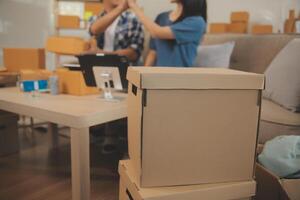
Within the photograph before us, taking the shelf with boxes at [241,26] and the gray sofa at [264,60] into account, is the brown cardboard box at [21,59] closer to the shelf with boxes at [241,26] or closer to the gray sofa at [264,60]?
the gray sofa at [264,60]

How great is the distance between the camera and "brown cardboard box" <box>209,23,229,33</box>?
2445mm

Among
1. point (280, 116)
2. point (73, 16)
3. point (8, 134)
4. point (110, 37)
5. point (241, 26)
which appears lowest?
point (8, 134)

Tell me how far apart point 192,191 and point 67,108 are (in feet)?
1.96

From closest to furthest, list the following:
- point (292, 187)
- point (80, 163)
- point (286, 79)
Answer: point (292, 187) → point (80, 163) → point (286, 79)

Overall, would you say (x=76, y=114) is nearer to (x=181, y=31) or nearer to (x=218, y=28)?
(x=181, y=31)

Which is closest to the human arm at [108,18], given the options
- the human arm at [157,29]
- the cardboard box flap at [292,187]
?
the human arm at [157,29]

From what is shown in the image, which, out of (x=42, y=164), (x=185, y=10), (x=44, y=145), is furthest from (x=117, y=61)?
(x=44, y=145)

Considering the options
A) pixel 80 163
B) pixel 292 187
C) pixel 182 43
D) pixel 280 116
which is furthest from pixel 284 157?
pixel 182 43

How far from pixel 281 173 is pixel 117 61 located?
75 centimetres

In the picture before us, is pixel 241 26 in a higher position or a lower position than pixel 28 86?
higher

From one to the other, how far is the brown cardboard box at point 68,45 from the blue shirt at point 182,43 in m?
0.47

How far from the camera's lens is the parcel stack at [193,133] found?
82cm

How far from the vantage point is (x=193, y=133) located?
2.81ft

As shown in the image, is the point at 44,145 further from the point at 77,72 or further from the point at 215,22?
the point at 215,22
